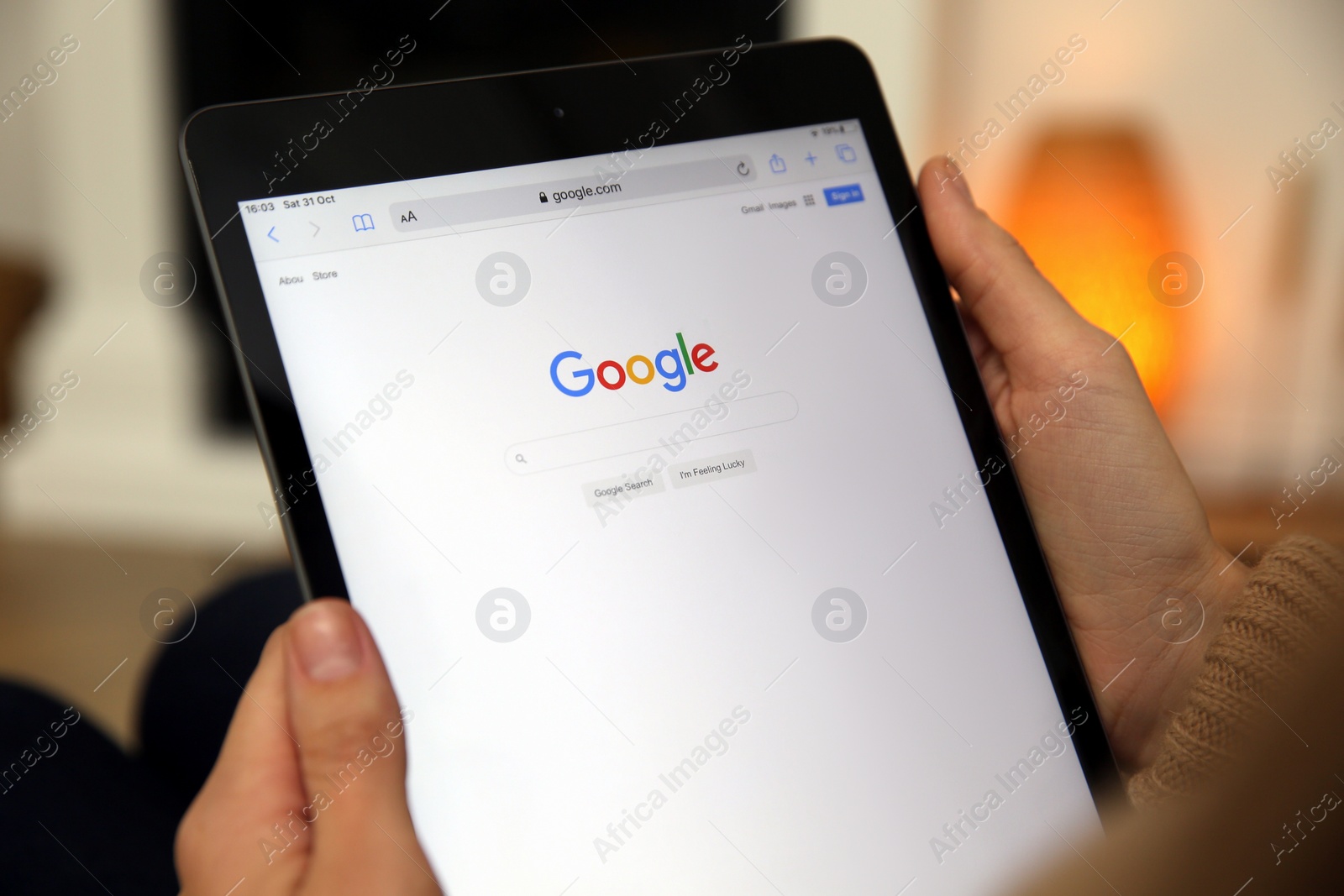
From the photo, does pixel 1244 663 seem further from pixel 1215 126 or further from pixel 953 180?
pixel 1215 126

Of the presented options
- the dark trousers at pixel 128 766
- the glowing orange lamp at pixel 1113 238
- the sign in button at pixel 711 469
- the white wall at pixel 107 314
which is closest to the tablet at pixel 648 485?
the sign in button at pixel 711 469

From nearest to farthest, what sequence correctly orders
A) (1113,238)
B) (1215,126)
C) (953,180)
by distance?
(953,180)
(1113,238)
(1215,126)

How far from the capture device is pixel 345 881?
0.38 meters

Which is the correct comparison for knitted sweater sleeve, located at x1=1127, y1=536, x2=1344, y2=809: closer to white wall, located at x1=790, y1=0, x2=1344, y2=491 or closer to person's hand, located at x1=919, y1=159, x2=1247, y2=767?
person's hand, located at x1=919, y1=159, x2=1247, y2=767

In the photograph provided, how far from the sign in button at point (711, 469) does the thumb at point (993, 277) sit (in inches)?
9.6

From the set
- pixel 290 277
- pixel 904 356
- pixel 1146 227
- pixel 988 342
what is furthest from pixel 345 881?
pixel 1146 227

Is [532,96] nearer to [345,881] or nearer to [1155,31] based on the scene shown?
[345,881]

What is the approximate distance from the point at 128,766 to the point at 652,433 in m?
0.56

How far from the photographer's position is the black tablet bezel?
452 millimetres

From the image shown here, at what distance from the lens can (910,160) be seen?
148cm

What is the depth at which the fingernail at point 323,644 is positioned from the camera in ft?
1.30

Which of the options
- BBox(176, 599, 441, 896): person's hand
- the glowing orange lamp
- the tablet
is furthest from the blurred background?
BBox(176, 599, 441, 896): person's hand

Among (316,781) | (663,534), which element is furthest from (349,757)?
(663,534)

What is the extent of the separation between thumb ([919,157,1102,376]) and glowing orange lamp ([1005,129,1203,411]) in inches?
23.6
